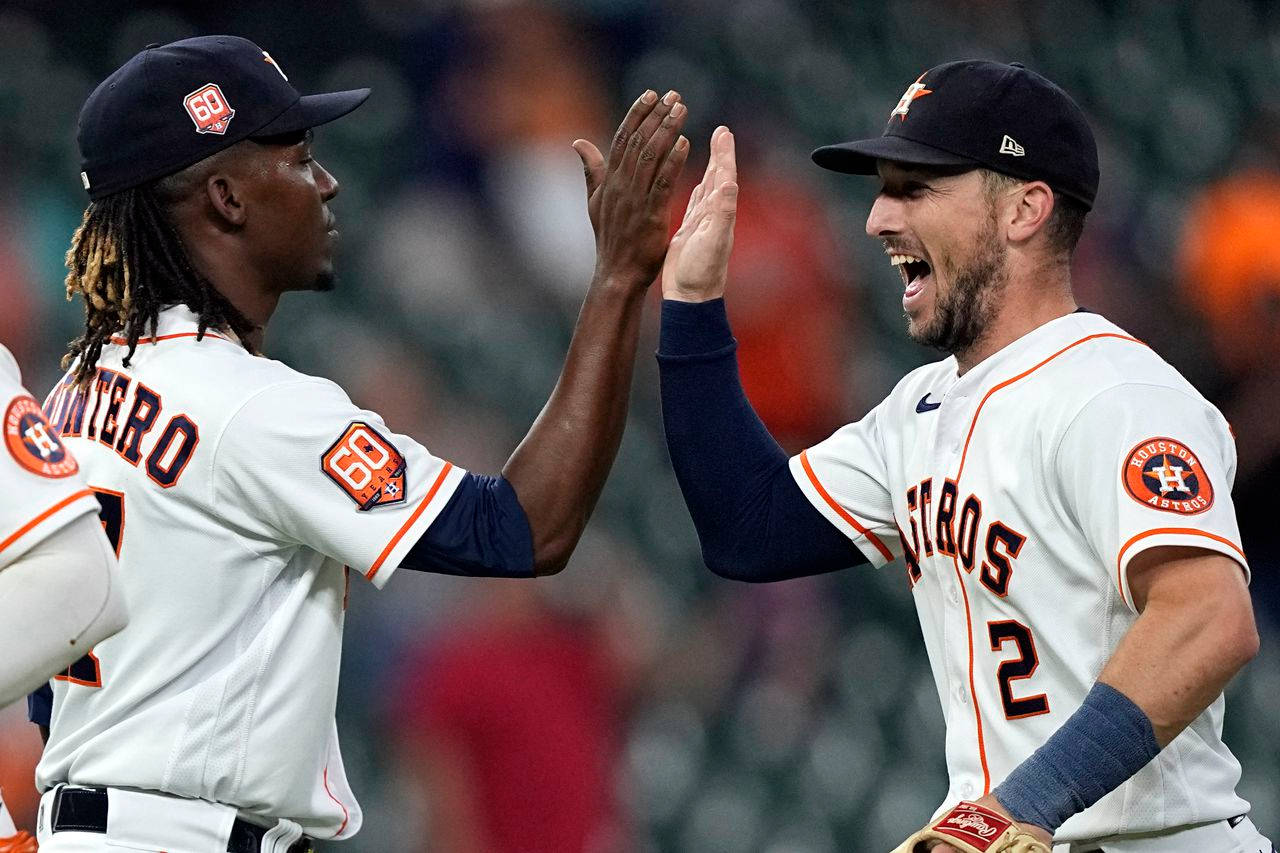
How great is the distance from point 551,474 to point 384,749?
1.45 metres

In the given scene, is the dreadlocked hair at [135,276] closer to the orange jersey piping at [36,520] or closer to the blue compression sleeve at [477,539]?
the blue compression sleeve at [477,539]

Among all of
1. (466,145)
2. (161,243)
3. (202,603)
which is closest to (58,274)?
(466,145)

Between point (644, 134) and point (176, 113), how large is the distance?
550mm

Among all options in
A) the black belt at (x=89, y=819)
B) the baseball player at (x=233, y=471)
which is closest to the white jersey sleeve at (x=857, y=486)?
the baseball player at (x=233, y=471)

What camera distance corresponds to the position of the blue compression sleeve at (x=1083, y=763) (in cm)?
154

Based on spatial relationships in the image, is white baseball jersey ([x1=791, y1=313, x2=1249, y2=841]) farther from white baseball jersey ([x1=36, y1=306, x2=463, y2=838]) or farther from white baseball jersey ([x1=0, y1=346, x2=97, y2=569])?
white baseball jersey ([x1=0, y1=346, x2=97, y2=569])

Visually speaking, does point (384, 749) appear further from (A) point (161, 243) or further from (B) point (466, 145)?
(A) point (161, 243)

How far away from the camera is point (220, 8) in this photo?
3322mm

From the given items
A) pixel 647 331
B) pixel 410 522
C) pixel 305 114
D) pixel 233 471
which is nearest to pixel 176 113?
pixel 305 114

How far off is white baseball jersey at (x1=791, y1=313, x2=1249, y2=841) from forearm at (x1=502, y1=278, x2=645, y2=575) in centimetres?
38

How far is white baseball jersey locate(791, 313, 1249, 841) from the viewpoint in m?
1.65

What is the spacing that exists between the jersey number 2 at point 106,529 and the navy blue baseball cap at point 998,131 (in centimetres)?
95

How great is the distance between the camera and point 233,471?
1.69 metres

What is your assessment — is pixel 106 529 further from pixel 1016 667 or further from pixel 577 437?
pixel 1016 667
